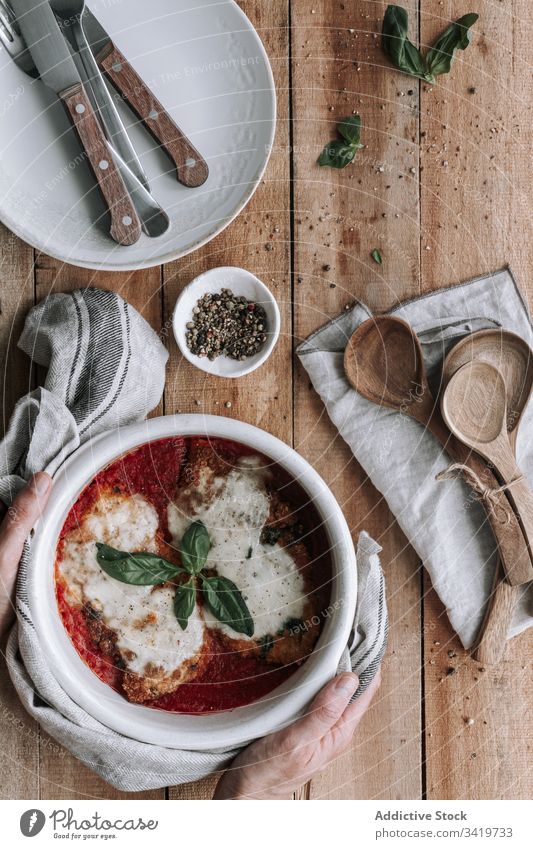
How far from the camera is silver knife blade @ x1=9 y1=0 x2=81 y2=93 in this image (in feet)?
2.19

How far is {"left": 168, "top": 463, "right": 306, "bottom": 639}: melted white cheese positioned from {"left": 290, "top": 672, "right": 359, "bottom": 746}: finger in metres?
0.08

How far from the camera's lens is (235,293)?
745mm

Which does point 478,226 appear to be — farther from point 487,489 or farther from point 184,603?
point 184,603

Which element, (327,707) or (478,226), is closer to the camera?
(327,707)

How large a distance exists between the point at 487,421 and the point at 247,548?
0.30m

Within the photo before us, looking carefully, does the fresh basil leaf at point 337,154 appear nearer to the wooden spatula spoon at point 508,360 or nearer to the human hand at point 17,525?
the wooden spatula spoon at point 508,360

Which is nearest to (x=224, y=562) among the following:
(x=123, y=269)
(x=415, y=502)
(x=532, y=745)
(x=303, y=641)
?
(x=303, y=641)

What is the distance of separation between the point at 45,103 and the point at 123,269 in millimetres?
202

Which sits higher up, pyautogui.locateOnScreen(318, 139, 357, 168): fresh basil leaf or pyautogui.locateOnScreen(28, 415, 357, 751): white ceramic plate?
pyautogui.locateOnScreen(318, 139, 357, 168): fresh basil leaf

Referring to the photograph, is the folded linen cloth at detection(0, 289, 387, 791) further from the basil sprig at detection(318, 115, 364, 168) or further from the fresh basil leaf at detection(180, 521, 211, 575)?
the basil sprig at detection(318, 115, 364, 168)

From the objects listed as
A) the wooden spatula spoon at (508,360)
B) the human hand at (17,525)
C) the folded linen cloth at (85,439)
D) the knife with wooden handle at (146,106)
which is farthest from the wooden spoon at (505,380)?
the human hand at (17,525)

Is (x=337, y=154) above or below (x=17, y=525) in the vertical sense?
above

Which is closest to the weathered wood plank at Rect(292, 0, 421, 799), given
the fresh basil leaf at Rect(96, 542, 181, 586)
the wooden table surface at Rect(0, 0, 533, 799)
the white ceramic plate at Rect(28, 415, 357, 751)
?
the wooden table surface at Rect(0, 0, 533, 799)

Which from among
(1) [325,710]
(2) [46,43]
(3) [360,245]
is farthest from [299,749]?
(2) [46,43]
